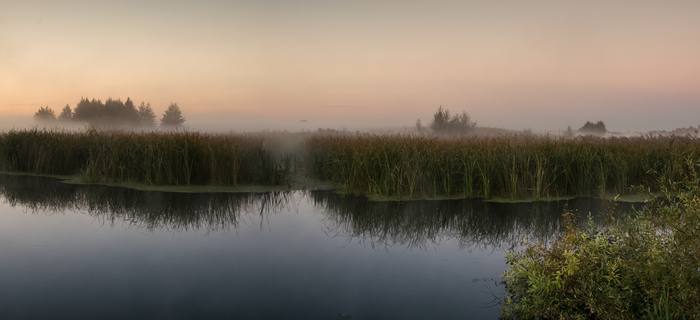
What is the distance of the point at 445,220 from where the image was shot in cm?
665

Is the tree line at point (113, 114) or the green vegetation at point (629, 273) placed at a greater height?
the tree line at point (113, 114)

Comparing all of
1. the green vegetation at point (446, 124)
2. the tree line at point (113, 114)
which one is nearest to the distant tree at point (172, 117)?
the tree line at point (113, 114)

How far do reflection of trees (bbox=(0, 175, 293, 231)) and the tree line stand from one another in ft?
150

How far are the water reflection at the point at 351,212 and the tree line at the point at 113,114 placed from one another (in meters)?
47.2

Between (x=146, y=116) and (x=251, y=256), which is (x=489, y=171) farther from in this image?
(x=146, y=116)

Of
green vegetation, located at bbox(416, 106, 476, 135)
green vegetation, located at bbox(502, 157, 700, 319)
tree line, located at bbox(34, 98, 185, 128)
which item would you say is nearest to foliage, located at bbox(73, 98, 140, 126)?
tree line, located at bbox(34, 98, 185, 128)

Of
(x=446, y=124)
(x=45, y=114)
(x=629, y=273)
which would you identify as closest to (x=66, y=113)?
(x=45, y=114)

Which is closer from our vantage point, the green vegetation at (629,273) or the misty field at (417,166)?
the green vegetation at (629,273)

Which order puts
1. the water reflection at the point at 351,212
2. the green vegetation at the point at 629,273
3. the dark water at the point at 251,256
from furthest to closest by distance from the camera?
the water reflection at the point at 351,212
the dark water at the point at 251,256
the green vegetation at the point at 629,273

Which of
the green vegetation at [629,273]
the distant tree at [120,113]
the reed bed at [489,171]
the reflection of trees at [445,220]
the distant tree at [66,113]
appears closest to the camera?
the green vegetation at [629,273]

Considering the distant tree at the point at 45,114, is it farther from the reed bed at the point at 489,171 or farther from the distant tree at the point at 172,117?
the reed bed at the point at 489,171

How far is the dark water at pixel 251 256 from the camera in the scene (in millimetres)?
3564

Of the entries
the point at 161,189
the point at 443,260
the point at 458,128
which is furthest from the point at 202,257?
the point at 458,128

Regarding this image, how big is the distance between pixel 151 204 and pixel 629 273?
763 cm
